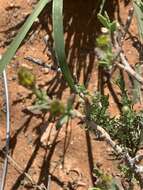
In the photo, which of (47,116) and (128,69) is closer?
(128,69)

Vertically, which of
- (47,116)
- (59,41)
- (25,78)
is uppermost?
(59,41)

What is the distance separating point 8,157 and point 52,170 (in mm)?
168

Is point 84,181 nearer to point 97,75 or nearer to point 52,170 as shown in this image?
point 52,170

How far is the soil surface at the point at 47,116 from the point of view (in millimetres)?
1787

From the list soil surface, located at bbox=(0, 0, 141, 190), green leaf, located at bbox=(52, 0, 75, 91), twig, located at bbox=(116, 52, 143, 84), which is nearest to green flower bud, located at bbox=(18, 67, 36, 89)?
twig, located at bbox=(116, 52, 143, 84)

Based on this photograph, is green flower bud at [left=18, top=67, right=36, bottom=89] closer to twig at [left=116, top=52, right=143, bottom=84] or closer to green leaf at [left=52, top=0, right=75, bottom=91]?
twig at [left=116, top=52, right=143, bottom=84]

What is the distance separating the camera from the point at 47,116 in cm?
186

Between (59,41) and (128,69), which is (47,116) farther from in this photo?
(128,69)

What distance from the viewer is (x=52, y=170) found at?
1.80m

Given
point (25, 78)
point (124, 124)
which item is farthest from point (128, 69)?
point (124, 124)

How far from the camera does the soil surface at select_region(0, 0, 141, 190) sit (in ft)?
5.86

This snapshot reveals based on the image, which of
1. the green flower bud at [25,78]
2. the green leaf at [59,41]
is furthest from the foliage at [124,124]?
the green flower bud at [25,78]

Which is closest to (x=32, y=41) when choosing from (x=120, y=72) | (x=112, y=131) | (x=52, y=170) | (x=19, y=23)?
(x=19, y=23)

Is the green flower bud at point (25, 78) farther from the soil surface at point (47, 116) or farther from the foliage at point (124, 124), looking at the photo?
the soil surface at point (47, 116)
